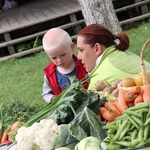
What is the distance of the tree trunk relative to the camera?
8.32 metres

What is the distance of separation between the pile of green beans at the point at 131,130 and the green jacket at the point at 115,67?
1503mm

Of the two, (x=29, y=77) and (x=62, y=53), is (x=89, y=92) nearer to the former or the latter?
(x=62, y=53)

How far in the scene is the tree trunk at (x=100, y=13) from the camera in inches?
328

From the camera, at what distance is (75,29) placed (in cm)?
1206

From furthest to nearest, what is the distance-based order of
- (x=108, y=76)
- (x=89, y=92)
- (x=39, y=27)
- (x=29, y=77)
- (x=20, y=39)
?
(x=39, y=27) → (x=20, y=39) → (x=29, y=77) → (x=108, y=76) → (x=89, y=92)

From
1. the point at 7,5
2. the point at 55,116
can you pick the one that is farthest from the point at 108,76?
the point at 7,5

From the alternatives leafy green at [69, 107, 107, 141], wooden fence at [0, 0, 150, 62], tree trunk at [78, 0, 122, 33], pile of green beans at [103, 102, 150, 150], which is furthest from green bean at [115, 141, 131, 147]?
wooden fence at [0, 0, 150, 62]

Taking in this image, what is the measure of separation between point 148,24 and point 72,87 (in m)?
8.24

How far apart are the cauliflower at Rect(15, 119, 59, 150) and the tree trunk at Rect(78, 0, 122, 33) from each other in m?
4.94

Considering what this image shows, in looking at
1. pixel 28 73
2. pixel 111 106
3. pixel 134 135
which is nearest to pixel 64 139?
pixel 111 106

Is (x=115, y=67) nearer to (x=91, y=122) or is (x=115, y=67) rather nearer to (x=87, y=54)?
(x=87, y=54)

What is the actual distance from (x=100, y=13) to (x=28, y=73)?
94.6 inches

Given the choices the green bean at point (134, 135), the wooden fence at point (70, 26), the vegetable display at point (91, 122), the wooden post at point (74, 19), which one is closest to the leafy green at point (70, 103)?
the vegetable display at point (91, 122)

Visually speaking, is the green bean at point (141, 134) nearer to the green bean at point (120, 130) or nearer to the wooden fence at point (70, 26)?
the green bean at point (120, 130)
